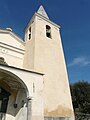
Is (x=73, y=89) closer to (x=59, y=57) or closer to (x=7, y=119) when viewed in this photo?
(x=59, y=57)

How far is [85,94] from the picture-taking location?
80.6ft

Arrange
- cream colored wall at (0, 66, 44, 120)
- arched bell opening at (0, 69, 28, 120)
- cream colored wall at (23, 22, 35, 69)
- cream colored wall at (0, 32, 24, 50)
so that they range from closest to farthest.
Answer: cream colored wall at (0, 66, 44, 120) < arched bell opening at (0, 69, 28, 120) < cream colored wall at (23, 22, 35, 69) < cream colored wall at (0, 32, 24, 50)

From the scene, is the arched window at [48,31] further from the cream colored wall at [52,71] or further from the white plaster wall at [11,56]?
the white plaster wall at [11,56]

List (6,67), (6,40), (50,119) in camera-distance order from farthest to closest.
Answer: (6,40)
(50,119)
(6,67)

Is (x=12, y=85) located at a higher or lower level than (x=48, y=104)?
higher

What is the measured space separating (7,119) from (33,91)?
2.64 meters

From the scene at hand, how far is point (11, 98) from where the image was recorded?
9.80 metres

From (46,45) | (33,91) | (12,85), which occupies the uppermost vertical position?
(46,45)

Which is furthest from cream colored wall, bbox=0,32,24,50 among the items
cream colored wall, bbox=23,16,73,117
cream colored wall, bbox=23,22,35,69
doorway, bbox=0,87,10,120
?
doorway, bbox=0,87,10,120

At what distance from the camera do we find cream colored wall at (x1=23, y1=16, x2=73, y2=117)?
9.56 metres

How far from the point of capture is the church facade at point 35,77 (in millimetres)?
8336

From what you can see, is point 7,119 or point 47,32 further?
point 47,32

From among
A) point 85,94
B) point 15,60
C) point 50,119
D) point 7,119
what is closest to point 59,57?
point 15,60

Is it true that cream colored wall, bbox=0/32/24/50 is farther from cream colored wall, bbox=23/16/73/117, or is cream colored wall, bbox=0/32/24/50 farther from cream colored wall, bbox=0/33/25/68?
cream colored wall, bbox=23/16/73/117
